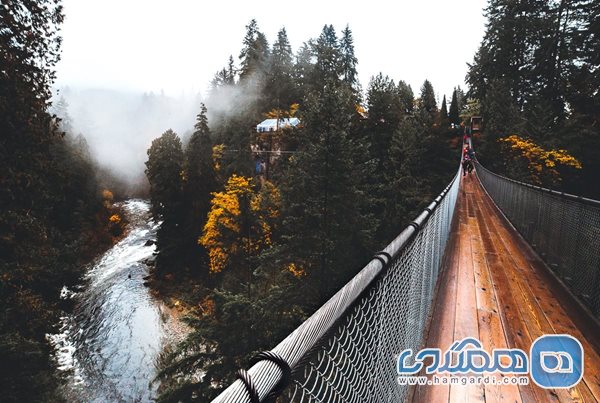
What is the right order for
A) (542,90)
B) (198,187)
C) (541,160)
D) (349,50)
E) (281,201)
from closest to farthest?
(281,201) < (541,160) < (542,90) < (198,187) < (349,50)

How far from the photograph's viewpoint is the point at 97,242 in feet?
155

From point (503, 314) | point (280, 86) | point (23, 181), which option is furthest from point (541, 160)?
point (280, 86)

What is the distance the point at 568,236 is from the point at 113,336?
3194 cm

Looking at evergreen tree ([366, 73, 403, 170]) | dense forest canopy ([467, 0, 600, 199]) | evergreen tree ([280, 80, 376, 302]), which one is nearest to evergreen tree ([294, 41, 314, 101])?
evergreen tree ([366, 73, 403, 170])

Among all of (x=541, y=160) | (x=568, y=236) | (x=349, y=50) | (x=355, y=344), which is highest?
(x=349, y=50)

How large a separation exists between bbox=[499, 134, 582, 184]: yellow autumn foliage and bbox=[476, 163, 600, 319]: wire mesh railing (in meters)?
19.9

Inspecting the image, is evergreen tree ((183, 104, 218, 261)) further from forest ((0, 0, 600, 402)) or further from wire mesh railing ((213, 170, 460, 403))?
wire mesh railing ((213, 170, 460, 403))

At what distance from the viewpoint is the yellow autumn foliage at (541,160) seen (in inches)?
949

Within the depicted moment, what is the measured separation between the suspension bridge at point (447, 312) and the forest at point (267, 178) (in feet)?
1.08

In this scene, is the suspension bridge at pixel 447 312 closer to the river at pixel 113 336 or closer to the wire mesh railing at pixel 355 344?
the wire mesh railing at pixel 355 344

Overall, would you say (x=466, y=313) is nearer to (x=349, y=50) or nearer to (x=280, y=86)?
(x=280, y=86)

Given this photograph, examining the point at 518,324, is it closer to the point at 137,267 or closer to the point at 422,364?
the point at 422,364

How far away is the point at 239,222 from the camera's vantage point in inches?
1201

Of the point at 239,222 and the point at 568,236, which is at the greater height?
the point at 568,236
